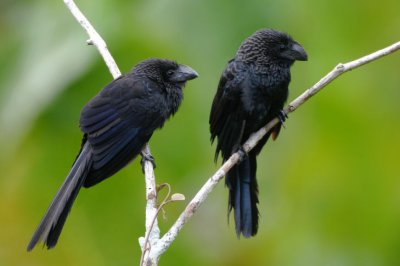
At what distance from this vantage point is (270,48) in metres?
4.52

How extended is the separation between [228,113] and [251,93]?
0.17 m

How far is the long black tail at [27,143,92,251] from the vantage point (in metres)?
3.21

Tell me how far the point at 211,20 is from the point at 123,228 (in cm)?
109

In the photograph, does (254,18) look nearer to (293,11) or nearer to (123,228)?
(293,11)

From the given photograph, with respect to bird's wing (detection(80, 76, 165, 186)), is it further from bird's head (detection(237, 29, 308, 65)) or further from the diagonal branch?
bird's head (detection(237, 29, 308, 65))

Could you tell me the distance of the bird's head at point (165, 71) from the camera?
14.2 feet

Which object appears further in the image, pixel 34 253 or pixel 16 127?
pixel 34 253

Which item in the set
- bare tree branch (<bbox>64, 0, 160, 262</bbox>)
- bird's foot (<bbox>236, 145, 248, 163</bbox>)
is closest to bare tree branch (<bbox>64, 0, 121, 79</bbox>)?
bare tree branch (<bbox>64, 0, 160, 262</bbox>)

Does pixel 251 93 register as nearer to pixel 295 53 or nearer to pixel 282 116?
pixel 282 116

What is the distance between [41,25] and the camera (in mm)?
3961

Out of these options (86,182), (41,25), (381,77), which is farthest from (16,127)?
(381,77)

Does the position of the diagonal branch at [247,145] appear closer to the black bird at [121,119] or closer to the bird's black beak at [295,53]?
the bird's black beak at [295,53]

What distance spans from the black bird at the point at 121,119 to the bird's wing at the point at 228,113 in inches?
9.0

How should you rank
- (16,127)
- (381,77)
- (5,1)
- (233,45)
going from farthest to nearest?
(5,1) → (381,77) → (233,45) → (16,127)
